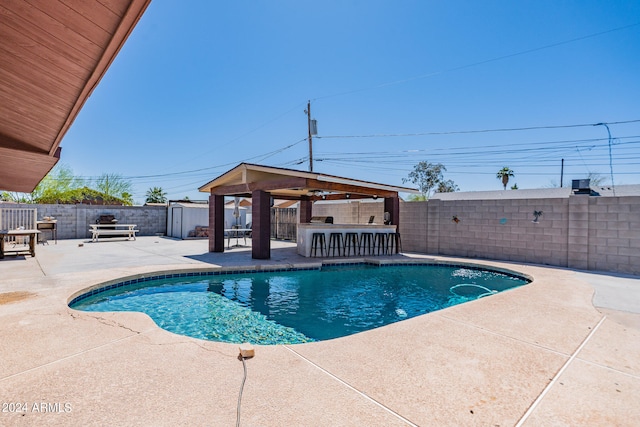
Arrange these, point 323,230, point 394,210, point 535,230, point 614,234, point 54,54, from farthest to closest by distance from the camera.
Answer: point 394,210 → point 323,230 → point 535,230 → point 614,234 → point 54,54

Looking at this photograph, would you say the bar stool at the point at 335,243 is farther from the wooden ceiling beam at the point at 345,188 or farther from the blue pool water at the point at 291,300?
the blue pool water at the point at 291,300

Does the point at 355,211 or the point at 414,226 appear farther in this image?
the point at 355,211

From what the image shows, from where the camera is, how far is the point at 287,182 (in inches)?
347

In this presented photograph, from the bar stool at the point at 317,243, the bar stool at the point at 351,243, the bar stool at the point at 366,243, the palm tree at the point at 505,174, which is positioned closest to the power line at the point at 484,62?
the bar stool at the point at 366,243

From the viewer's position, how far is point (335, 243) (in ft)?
35.2

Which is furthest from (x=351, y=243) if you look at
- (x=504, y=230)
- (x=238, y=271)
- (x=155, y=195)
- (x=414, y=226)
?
(x=155, y=195)

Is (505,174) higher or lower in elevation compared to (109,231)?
higher

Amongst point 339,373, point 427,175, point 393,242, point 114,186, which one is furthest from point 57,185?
point 339,373

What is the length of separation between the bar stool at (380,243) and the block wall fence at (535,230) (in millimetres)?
1327

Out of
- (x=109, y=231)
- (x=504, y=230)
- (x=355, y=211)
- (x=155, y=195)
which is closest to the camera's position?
(x=504, y=230)

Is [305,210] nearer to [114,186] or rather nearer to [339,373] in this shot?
[339,373]

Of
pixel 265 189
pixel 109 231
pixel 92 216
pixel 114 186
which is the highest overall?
pixel 114 186

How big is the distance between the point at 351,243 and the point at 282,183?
3.59 meters

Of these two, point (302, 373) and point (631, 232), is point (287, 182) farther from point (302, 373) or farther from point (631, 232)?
point (631, 232)
